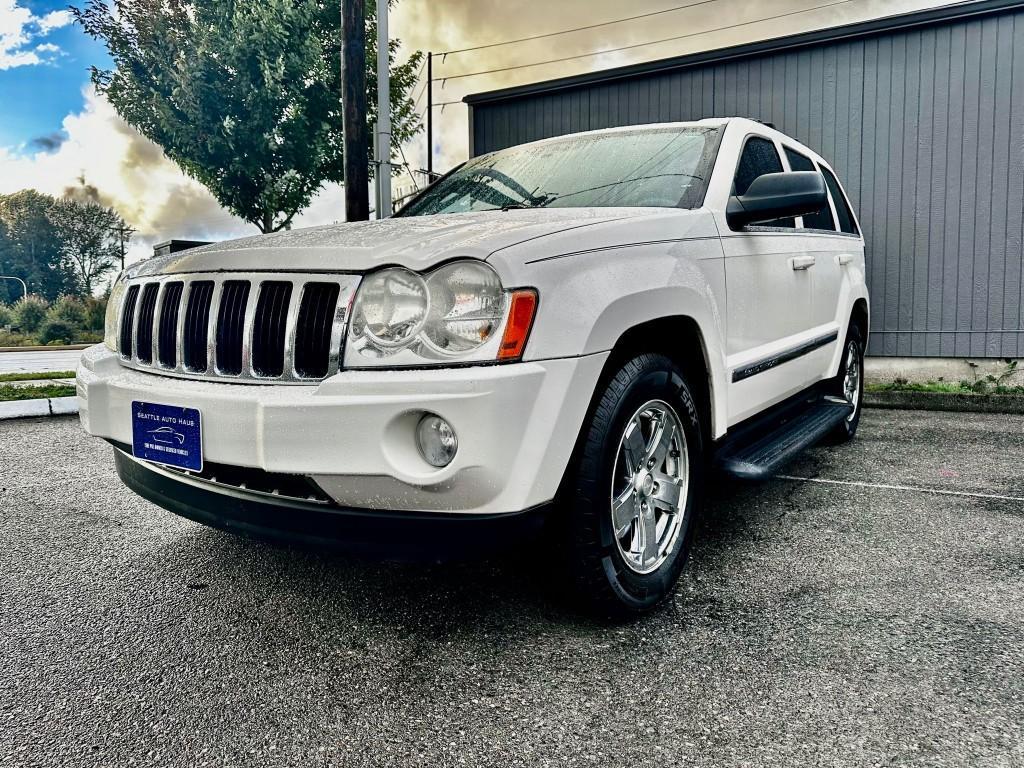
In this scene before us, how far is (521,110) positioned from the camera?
9.71 metres

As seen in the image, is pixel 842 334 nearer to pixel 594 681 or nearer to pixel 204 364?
pixel 594 681

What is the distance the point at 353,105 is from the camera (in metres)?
7.15

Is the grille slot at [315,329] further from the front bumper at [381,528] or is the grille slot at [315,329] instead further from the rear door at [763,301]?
the rear door at [763,301]

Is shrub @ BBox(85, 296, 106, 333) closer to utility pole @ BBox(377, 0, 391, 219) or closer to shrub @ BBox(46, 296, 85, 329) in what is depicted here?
shrub @ BBox(46, 296, 85, 329)

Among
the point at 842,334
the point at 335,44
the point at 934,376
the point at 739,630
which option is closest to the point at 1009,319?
the point at 934,376

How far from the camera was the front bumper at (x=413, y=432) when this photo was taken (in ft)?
5.81

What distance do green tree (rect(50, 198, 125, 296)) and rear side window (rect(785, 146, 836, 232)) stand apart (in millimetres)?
66763

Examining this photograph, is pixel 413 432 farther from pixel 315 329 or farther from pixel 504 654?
pixel 504 654

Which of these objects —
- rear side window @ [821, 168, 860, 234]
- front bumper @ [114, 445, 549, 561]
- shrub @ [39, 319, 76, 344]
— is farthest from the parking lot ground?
shrub @ [39, 319, 76, 344]

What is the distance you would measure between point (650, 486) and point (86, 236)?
70.2m

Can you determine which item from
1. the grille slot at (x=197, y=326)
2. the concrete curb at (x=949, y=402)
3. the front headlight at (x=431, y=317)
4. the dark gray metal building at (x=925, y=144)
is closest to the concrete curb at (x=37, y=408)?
the grille slot at (x=197, y=326)

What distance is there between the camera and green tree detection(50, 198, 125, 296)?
60.5 metres

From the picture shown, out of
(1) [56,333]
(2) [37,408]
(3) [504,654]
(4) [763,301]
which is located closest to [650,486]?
(3) [504,654]

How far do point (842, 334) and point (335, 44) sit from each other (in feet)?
41.0
